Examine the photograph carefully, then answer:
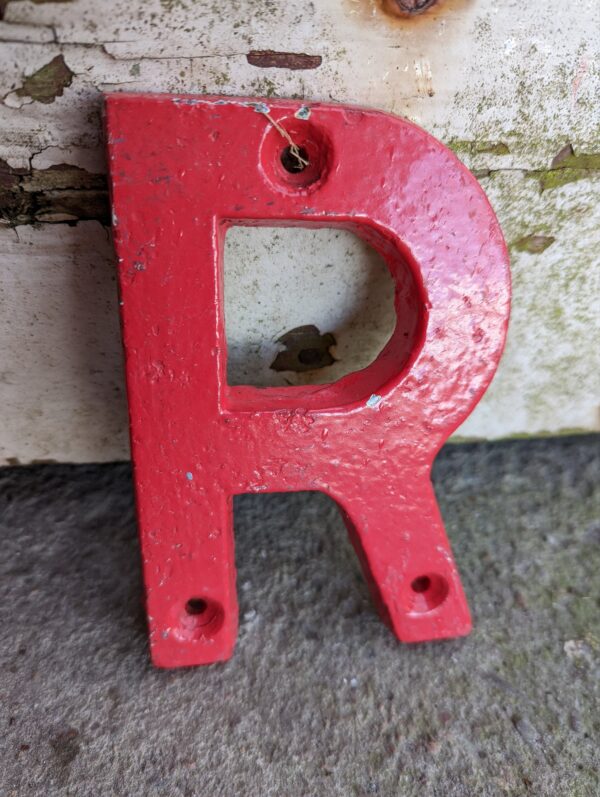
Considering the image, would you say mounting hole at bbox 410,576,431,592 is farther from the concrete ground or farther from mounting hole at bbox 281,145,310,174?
mounting hole at bbox 281,145,310,174

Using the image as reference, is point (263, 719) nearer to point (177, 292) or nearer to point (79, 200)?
point (177, 292)

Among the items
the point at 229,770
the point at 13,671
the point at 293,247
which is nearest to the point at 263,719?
the point at 229,770

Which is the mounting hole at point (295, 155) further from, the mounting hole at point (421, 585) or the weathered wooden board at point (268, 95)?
the mounting hole at point (421, 585)

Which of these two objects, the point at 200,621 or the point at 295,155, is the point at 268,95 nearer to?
the point at 295,155

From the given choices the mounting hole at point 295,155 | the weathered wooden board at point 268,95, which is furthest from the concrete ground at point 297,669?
the mounting hole at point 295,155

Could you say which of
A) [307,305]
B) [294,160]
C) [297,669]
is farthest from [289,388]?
[297,669]

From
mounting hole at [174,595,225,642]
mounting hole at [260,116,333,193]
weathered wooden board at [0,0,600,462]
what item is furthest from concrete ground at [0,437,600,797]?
mounting hole at [260,116,333,193]
